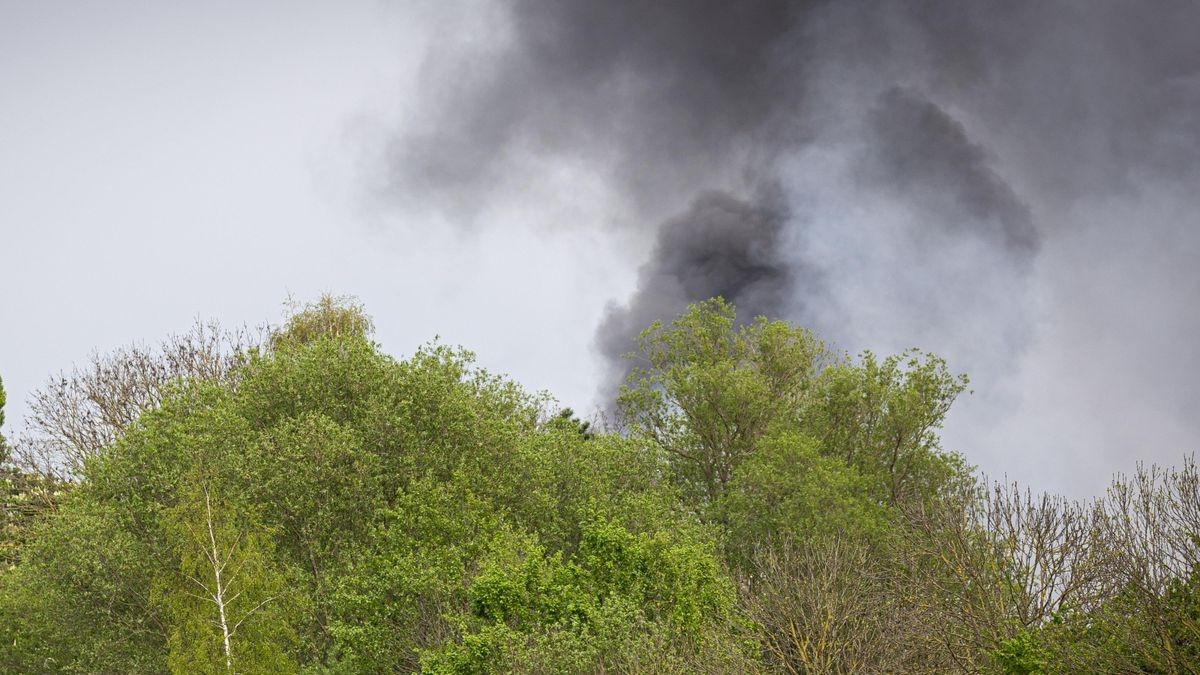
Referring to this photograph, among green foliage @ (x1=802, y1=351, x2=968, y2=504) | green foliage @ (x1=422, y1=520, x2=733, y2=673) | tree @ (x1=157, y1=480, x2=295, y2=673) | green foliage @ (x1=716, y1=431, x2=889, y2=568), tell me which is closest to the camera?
green foliage @ (x1=422, y1=520, x2=733, y2=673)

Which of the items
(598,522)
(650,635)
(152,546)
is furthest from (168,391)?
(650,635)

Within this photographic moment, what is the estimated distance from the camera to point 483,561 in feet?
99.1

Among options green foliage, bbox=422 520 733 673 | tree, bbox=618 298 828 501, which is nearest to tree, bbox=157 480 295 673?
green foliage, bbox=422 520 733 673

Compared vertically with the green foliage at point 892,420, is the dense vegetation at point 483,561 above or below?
below

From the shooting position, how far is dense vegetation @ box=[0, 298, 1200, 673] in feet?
86.6

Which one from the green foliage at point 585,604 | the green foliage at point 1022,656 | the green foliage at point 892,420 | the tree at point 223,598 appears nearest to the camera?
the green foliage at point 585,604

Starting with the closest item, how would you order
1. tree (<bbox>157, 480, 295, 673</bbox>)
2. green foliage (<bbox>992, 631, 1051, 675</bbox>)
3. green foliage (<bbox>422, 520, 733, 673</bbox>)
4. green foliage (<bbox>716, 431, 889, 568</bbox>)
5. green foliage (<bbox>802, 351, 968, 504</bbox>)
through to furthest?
green foliage (<bbox>422, 520, 733, 673</bbox>), green foliage (<bbox>992, 631, 1051, 675</bbox>), tree (<bbox>157, 480, 295, 673</bbox>), green foliage (<bbox>716, 431, 889, 568</bbox>), green foliage (<bbox>802, 351, 968, 504</bbox>)

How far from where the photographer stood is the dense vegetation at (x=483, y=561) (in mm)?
26406

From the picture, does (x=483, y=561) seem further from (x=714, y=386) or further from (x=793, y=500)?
(x=714, y=386)

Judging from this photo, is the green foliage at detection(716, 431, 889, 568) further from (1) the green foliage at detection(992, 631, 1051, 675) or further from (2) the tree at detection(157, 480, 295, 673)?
(2) the tree at detection(157, 480, 295, 673)

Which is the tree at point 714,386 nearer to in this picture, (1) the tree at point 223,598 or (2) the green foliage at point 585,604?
(2) the green foliage at point 585,604

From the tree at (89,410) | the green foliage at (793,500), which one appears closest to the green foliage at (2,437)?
the tree at (89,410)

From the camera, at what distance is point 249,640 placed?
3108 centimetres

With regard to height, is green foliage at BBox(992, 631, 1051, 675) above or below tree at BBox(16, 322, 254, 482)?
below
